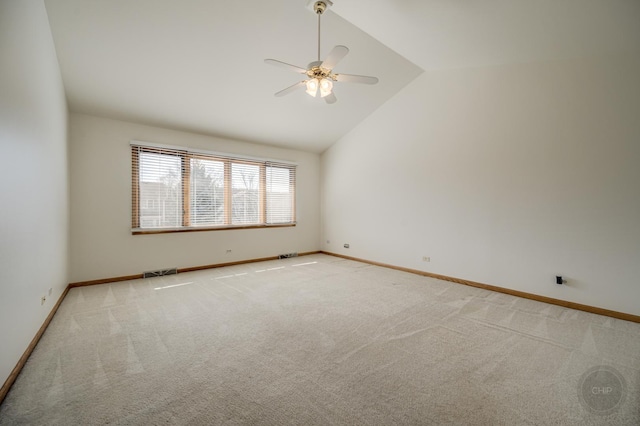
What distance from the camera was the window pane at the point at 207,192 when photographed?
16.3 feet

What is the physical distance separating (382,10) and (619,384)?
3.77m

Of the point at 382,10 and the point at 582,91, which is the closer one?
the point at 382,10

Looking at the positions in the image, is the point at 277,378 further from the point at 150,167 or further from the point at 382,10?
the point at 150,167

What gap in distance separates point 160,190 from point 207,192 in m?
0.78

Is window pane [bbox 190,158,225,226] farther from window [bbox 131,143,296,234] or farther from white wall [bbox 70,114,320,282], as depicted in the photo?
white wall [bbox 70,114,320,282]

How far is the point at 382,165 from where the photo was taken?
5371mm

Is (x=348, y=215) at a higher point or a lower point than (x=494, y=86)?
lower

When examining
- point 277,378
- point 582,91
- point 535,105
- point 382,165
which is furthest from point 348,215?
point 277,378

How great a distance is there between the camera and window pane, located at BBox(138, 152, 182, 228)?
176 inches

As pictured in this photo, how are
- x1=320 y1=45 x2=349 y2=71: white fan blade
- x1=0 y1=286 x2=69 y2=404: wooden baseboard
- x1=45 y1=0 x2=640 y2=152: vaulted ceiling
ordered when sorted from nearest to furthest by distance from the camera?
x1=0 y1=286 x2=69 y2=404: wooden baseboard → x1=320 y1=45 x2=349 y2=71: white fan blade → x1=45 y1=0 x2=640 y2=152: vaulted ceiling

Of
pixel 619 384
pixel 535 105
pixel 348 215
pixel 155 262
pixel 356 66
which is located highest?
pixel 356 66

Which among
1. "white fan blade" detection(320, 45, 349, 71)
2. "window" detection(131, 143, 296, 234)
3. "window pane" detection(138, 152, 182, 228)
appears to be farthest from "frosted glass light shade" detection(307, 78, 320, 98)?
"window pane" detection(138, 152, 182, 228)
